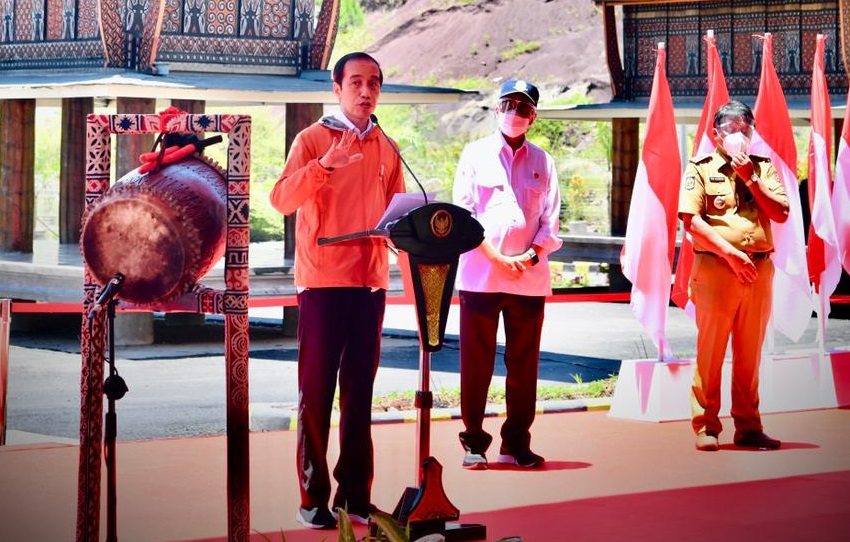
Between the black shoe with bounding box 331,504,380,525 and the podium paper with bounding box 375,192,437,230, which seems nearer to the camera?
the podium paper with bounding box 375,192,437,230

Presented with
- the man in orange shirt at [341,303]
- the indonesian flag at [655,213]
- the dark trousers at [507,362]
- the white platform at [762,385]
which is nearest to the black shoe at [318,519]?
the man in orange shirt at [341,303]

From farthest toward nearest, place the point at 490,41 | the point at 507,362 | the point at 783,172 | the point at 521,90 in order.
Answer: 1. the point at 490,41
2. the point at 783,172
3. the point at 507,362
4. the point at 521,90

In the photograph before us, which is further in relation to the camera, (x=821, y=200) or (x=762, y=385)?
(x=821, y=200)

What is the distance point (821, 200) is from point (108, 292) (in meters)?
5.82

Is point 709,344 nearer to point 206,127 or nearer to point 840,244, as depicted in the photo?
point 840,244

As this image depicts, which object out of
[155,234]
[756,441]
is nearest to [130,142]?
[756,441]

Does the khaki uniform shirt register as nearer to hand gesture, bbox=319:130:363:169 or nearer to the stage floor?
the stage floor

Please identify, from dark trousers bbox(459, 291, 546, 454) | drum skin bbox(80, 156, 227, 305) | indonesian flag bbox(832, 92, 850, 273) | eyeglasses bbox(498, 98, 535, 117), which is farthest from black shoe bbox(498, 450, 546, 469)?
indonesian flag bbox(832, 92, 850, 273)

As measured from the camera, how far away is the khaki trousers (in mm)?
7961

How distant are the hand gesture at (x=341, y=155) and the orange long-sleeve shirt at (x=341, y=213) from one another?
0.33 meters

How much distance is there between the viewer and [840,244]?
10078mm

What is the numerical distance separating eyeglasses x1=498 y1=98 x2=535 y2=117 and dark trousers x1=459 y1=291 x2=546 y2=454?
0.92 metres

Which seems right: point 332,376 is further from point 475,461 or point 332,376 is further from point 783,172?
point 783,172

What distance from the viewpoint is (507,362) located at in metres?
7.51
